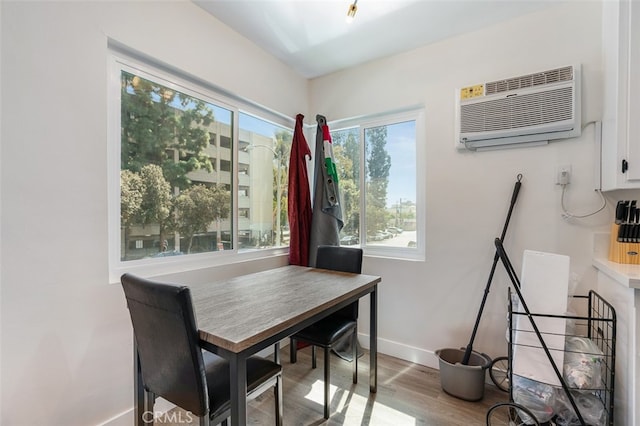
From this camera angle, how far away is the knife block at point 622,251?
154 cm

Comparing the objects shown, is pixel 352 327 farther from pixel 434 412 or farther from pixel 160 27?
pixel 160 27

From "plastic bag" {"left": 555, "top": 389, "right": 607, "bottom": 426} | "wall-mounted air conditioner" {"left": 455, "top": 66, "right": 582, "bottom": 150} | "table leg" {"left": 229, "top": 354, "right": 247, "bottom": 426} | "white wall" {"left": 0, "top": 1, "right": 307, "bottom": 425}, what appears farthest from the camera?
"wall-mounted air conditioner" {"left": 455, "top": 66, "right": 582, "bottom": 150}

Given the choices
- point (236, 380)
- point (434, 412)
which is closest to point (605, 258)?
point (434, 412)

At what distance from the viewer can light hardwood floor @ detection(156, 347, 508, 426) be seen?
67.9 inches

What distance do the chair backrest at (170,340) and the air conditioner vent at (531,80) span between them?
228cm

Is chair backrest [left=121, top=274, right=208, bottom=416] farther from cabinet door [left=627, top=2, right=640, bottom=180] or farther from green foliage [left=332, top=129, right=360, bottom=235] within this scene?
cabinet door [left=627, top=2, right=640, bottom=180]

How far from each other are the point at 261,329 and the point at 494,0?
7.80 ft

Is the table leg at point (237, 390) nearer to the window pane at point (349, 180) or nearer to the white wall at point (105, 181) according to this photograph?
the white wall at point (105, 181)

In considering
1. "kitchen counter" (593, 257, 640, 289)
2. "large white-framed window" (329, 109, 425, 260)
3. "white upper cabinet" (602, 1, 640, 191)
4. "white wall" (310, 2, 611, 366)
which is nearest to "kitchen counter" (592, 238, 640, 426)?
"kitchen counter" (593, 257, 640, 289)

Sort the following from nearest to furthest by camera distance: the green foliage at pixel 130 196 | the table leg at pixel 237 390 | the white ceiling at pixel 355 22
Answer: the table leg at pixel 237 390 < the green foliage at pixel 130 196 < the white ceiling at pixel 355 22

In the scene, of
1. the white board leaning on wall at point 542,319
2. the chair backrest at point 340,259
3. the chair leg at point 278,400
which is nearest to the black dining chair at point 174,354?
the chair leg at point 278,400

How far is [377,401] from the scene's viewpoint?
1.90 m

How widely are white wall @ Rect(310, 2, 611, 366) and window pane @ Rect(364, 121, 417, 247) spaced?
0.63ft
